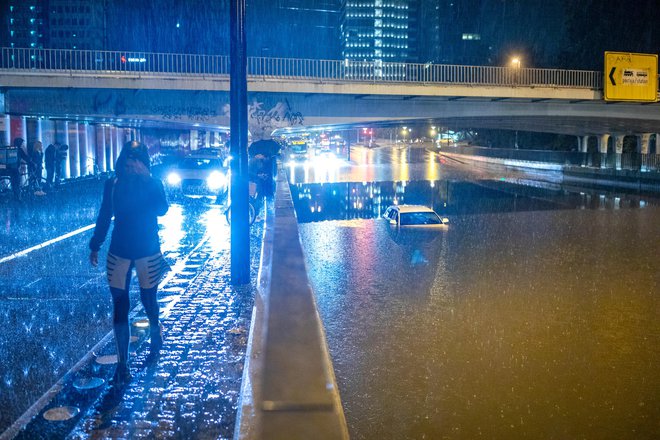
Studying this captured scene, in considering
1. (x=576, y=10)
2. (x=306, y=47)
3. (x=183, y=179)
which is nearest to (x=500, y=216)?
(x=183, y=179)

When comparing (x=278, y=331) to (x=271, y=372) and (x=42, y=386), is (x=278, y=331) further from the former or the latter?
(x=42, y=386)

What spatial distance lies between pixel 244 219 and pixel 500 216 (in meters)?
16.9

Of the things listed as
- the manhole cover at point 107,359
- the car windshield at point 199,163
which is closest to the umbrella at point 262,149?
the car windshield at point 199,163

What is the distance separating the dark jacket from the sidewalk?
0.99 metres

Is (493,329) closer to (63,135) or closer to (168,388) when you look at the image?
(168,388)

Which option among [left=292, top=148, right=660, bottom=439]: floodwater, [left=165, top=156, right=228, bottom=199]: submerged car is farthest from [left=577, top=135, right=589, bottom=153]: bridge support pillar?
[left=165, top=156, right=228, bottom=199]: submerged car

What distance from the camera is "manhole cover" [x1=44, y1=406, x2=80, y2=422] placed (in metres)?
4.96

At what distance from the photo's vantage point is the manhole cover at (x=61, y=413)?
4.96 m

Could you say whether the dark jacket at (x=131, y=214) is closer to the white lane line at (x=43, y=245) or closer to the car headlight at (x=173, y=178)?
the white lane line at (x=43, y=245)

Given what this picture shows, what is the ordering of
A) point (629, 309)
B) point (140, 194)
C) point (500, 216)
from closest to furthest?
point (140, 194), point (629, 309), point (500, 216)

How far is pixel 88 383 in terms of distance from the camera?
5668 millimetres

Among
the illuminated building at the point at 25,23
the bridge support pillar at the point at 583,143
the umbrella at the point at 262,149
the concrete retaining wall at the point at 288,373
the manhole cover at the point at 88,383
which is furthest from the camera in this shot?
the illuminated building at the point at 25,23

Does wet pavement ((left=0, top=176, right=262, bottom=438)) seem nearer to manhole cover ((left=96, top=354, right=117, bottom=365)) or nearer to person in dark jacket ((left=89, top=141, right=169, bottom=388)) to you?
manhole cover ((left=96, top=354, right=117, bottom=365))

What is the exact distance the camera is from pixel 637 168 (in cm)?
4175
